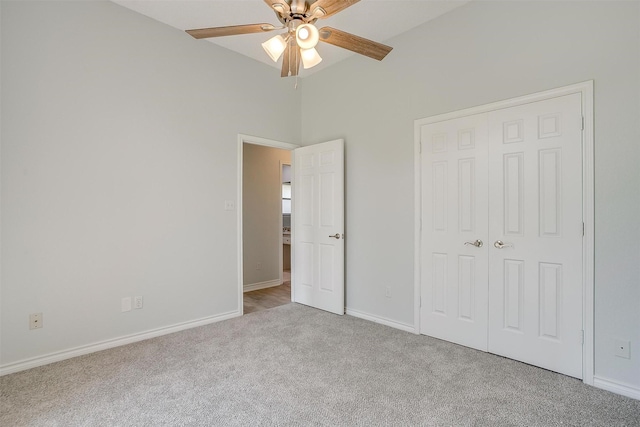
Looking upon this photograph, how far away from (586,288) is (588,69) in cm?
150

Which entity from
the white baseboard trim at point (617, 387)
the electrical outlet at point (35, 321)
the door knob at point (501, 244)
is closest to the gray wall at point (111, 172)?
the electrical outlet at point (35, 321)

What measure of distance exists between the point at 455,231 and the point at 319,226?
1613mm

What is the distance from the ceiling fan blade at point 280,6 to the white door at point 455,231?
67.8 inches

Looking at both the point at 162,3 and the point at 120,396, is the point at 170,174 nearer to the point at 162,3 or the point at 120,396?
the point at 162,3

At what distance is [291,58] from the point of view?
231cm

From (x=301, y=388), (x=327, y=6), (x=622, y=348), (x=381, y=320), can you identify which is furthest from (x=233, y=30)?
(x=622, y=348)

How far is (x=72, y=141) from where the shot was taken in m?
2.58

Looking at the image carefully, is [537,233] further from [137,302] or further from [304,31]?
[137,302]

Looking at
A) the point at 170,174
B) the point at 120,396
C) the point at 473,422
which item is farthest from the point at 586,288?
the point at 170,174

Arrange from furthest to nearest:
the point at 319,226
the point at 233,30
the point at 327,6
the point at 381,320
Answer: the point at 319,226
the point at 381,320
the point at 233,30
the point at 327,6

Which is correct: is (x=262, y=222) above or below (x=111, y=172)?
below

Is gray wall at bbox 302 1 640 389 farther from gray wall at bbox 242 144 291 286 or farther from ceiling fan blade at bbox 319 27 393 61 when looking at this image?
gray wall at bbox 242 144 291 286

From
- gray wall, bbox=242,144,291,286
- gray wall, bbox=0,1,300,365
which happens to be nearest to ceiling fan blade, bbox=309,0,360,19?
gray wall, bbox=0,1,300,365

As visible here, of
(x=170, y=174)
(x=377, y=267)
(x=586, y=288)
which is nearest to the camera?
(x=586, y=288)
